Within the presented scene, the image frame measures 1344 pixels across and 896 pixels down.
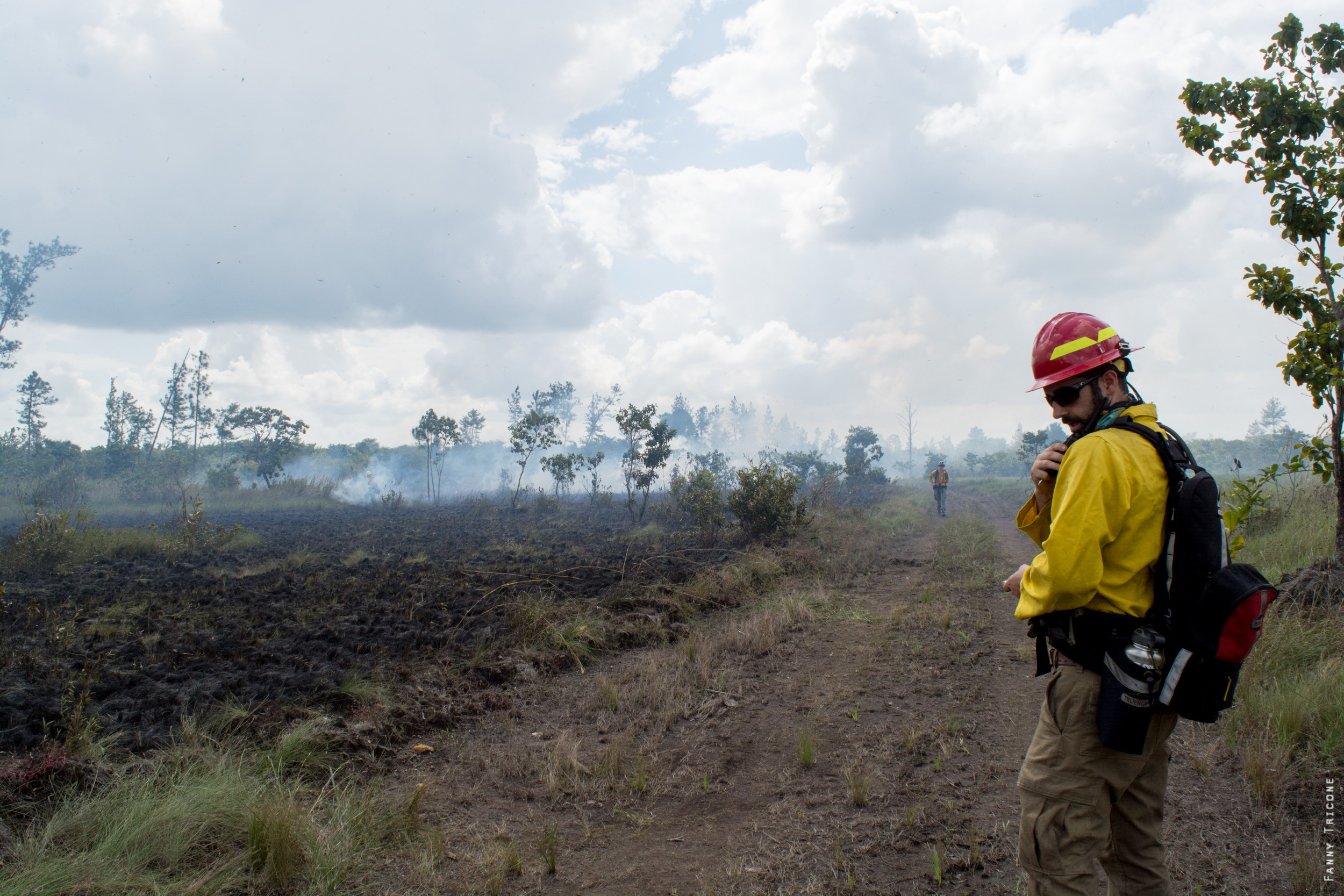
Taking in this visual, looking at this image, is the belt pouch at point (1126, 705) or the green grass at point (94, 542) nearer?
the belt pouch at point (1126, 705)

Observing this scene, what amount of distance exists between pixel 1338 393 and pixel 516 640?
→ 25.0ft

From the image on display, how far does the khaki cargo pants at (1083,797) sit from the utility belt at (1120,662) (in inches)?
2.2

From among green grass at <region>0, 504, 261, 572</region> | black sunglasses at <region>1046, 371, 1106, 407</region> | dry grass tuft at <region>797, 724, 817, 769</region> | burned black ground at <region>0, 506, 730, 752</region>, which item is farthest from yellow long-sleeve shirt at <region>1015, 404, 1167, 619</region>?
green grass at <region>0, 504, 261, 572</region>

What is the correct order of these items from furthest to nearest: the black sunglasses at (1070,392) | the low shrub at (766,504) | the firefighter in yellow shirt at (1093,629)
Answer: the low shrub at (766,504), the black sunglasses at (1070,392), the firefighter in yellow shirt at (1093,629)

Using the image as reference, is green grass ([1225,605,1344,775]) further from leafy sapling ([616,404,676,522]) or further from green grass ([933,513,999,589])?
leafy sapling ([616,404,676,522])

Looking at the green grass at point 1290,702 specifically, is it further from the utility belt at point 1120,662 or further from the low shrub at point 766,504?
the low shrub at point 766,504

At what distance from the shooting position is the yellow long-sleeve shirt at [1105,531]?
189 centimetres

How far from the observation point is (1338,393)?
16.4 ft

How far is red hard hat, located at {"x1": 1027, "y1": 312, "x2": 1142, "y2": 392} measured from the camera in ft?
7.20

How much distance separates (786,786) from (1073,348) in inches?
121

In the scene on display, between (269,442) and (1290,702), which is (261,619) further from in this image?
(269,442)

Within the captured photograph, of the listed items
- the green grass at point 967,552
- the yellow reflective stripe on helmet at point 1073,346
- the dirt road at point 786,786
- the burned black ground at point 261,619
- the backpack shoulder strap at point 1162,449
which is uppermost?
the yellow reflective stripe on helmet at point 1073,346

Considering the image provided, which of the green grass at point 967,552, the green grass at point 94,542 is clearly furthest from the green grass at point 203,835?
the green grass at point 94,542

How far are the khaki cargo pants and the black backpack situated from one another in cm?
17
